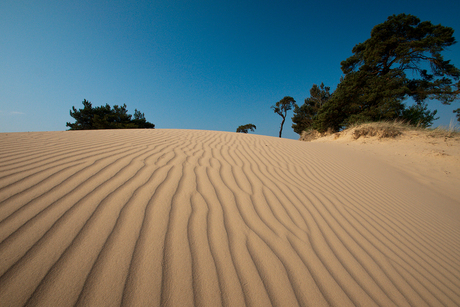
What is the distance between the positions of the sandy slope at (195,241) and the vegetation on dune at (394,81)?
33.4ft

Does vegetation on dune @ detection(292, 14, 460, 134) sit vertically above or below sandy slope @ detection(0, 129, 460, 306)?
above

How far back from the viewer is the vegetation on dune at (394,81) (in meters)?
9.02

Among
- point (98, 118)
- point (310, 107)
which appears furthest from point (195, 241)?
point (98, 118)

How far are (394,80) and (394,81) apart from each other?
86 millimetres

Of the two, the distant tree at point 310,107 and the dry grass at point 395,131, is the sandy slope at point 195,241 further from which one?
the distant tree at point 310,107

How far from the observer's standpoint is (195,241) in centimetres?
115

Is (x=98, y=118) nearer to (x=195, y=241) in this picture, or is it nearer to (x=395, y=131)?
(x=195, y=241)

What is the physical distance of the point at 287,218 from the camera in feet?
5.24

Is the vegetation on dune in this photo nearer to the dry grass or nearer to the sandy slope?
the dry grass

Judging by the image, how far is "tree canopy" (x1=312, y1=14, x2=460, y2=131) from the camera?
902 cm

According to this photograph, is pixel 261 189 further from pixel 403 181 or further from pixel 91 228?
pixel 403 181

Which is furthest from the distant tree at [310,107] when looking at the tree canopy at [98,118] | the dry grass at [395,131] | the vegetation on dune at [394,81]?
the tree canopy at [98,118]

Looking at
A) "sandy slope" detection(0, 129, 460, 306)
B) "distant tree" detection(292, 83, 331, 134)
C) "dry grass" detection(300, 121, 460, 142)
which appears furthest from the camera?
"distant tree" detection(292, 83, 331, 134)

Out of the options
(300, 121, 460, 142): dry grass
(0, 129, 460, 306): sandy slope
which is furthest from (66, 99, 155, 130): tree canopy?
(300, 121, 460, 142): dry grass
